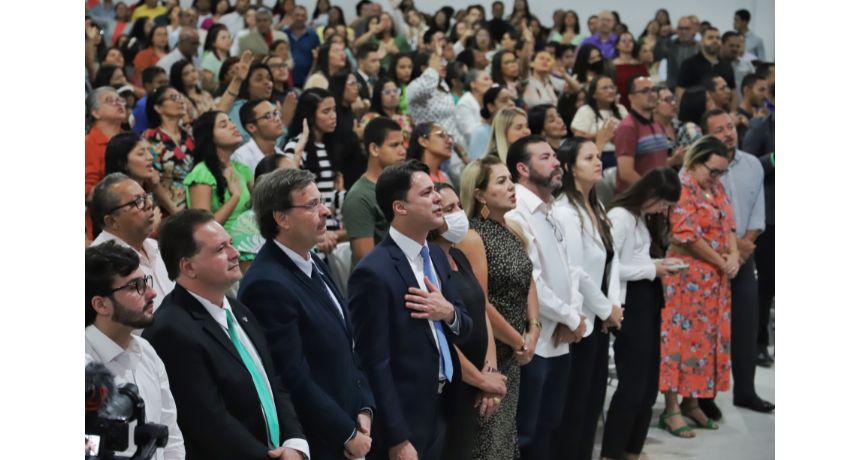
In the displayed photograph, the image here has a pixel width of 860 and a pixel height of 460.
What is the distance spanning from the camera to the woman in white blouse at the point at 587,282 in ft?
16.7

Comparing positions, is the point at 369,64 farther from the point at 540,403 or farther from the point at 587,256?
the point at 540,403

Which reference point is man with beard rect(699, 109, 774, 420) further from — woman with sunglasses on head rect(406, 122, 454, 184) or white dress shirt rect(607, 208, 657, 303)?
woman with sunglasses on head rect(406, 122, 454, 184)

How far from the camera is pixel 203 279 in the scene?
3145 millimetres

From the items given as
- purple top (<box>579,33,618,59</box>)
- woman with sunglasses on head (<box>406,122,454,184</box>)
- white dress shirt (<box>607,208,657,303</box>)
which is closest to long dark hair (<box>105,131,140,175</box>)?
woman with sunglasses on head (<box>406,122,454,184</box>)

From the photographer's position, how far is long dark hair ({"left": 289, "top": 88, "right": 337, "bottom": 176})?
5.96m

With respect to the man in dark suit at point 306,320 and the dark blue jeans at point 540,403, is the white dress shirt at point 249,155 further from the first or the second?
the man in dark suit at point 306,320

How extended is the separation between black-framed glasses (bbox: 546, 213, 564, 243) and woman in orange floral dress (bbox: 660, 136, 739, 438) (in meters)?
1.33

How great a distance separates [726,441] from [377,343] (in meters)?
3.06

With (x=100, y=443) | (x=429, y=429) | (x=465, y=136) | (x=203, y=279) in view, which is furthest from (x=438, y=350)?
(x=465, y=136)

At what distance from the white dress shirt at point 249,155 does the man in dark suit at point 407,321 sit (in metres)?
1.82

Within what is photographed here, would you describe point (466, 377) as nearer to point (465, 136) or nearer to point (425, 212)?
point (425, 212)

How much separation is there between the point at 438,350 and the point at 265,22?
6.89 metres

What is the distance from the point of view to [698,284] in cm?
616

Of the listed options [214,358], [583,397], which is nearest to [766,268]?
[583,397]
